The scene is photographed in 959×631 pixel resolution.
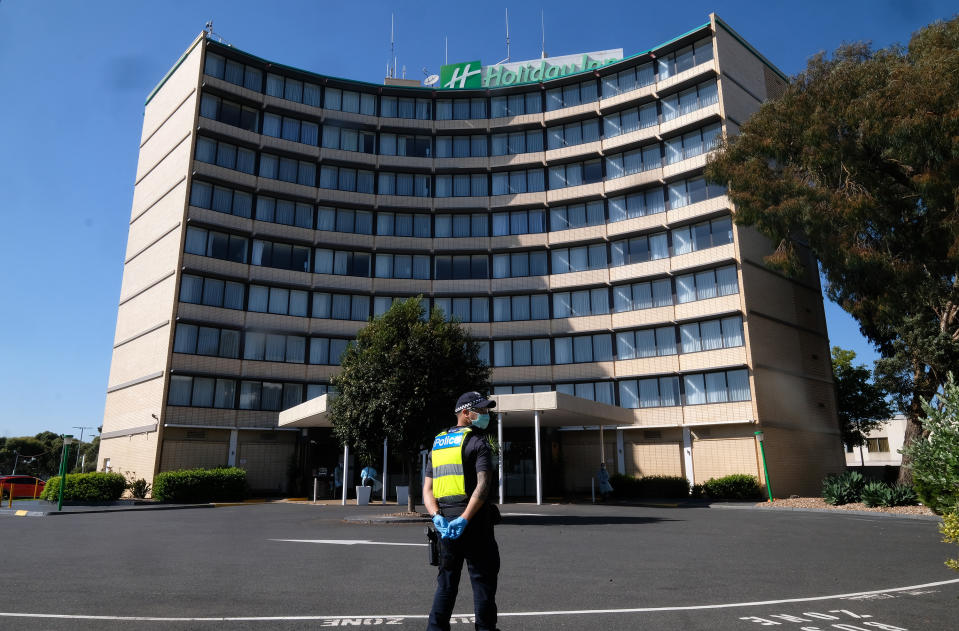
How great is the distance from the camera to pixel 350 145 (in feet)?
152

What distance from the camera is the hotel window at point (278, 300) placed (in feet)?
136

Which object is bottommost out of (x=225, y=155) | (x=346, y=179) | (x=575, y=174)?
(x=225, y=155)

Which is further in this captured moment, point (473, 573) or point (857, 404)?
point (857, 404)

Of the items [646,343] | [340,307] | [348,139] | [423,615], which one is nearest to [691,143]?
[646,343]

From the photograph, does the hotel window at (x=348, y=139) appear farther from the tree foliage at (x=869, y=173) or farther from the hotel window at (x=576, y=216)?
the tree foliage at (x=869, y=173)

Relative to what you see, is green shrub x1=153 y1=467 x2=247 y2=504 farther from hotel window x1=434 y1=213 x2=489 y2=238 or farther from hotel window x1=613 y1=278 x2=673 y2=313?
hotel window x1=613 y1=278 x2=673 y2=313

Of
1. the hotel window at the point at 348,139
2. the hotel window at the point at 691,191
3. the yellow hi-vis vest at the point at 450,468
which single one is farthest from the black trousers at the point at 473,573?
the hotel window at the point at 348,139

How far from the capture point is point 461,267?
151 ft

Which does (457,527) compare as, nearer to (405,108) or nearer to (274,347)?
(274,347)

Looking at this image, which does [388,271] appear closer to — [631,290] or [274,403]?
[274,403]

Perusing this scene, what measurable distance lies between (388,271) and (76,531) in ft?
100.0

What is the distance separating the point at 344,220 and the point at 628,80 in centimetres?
2166

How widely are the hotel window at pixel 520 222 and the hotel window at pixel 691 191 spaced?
8.85 m

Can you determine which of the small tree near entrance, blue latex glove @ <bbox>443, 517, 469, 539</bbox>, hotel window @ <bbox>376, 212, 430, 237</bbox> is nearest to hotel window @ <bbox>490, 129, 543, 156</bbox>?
hotel window @ <bbox>376, 212, 430, 237</bbox>
